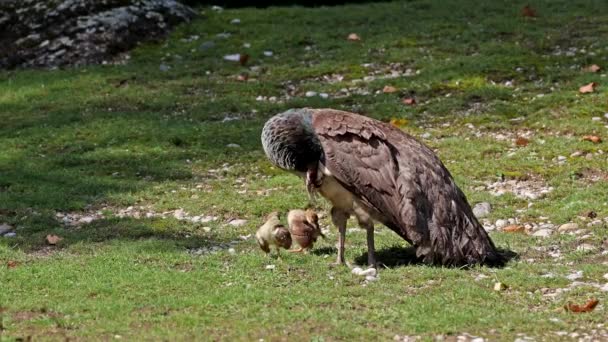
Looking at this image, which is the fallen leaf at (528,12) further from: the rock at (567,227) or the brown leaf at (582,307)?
the brown leaf at (582,307)

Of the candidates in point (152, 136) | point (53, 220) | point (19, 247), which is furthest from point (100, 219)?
point (152, 136)

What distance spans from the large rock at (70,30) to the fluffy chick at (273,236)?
378 inches

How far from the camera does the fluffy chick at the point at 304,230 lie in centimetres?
962

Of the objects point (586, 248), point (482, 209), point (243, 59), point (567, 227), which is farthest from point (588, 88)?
point (243, 59)

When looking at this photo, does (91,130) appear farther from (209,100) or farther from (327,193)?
(327,193)

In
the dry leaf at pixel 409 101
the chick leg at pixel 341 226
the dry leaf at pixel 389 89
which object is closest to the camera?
the chick leg at pixel 341 226

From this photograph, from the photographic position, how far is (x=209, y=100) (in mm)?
16047

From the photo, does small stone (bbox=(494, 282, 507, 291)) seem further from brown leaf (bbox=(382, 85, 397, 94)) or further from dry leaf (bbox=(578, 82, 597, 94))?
brown leaf (bbox=(382, 85, 397, 94))

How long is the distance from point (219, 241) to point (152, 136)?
4.39 m

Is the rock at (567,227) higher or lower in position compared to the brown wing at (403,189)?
lower

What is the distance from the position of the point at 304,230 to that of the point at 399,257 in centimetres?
90

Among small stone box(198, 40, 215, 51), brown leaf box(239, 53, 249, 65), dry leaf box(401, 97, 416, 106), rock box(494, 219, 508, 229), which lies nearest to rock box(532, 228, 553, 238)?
rock box(494, 219, 508, 229)

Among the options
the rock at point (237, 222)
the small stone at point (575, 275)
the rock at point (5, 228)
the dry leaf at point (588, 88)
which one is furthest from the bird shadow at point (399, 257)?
the dry leaf at point (588, 88)

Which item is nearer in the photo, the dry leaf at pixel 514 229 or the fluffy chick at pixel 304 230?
the fluffy chick at pixel 304 230
